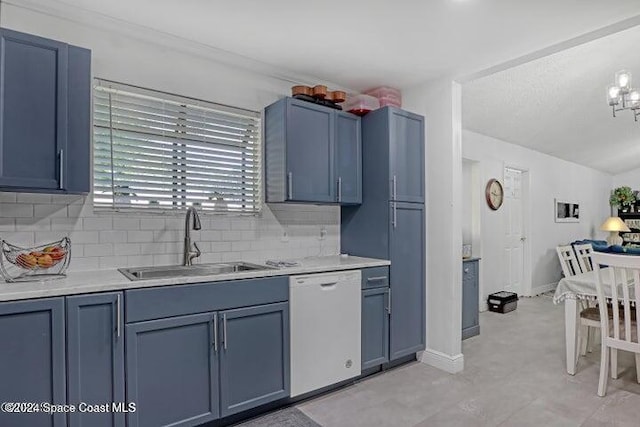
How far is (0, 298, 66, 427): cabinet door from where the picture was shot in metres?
1.62

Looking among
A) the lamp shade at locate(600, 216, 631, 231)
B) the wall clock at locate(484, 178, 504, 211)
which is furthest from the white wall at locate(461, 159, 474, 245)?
the lamp shade at locate(600, 216, 631, 231)

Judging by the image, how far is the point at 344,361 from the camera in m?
2.71

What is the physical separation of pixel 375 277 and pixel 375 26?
1783 mm

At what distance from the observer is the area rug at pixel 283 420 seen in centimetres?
229

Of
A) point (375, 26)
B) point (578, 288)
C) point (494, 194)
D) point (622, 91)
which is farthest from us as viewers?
point (494, 194)

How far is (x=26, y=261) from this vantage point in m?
1.89

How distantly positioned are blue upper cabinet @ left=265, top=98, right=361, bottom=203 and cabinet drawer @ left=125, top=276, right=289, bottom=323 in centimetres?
75

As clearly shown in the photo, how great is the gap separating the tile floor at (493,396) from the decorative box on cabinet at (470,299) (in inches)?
11.5

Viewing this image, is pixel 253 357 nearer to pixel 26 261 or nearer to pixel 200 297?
pixel 200 297

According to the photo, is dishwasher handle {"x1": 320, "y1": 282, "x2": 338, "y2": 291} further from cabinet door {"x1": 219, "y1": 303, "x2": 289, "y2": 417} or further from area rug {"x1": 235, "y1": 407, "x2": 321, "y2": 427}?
area rug {"x1": 235, "y1": 407, "x2": 321, "y2": 427}

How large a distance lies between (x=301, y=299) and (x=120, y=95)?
177 cm

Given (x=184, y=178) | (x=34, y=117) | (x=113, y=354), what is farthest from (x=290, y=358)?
(x=34, y=117)

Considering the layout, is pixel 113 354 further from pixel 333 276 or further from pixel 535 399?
pixel 535 399

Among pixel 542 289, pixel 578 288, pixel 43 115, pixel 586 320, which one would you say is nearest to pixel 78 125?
pixel 43 115
